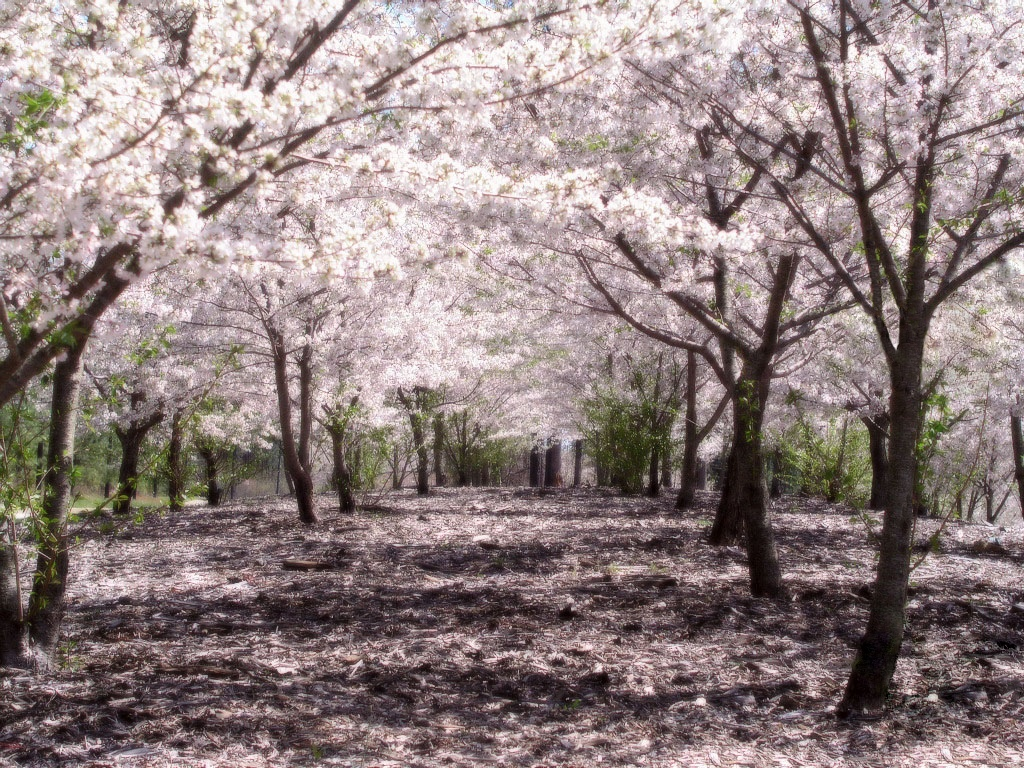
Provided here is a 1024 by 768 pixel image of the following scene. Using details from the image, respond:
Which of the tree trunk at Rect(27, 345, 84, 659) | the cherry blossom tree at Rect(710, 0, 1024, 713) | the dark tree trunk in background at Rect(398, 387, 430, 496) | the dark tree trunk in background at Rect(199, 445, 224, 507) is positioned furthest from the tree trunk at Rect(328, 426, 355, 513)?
the cherry blossom tree at Rect(710, 0, 1024, 713)

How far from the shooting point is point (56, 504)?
3725mm

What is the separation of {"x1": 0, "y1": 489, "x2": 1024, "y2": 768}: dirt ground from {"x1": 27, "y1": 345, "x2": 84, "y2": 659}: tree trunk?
20 centimetres

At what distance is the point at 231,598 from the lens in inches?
226

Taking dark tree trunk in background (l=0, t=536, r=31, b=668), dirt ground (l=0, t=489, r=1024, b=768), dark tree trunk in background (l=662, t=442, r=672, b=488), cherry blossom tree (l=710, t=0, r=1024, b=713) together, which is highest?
cherry blossom tree (l=710, t=0, r=1024, b=713)

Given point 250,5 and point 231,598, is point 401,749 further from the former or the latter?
point 231,598

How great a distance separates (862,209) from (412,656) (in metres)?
3.23

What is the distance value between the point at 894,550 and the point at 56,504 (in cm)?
383

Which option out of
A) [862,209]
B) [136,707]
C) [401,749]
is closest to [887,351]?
[862,209]

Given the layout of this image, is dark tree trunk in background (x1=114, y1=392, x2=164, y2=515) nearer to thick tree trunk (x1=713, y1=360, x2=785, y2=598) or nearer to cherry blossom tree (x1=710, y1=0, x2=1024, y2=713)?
thick tree trunk (x1=713, y1=360, x2=785, y2=598)

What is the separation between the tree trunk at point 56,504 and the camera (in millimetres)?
3680

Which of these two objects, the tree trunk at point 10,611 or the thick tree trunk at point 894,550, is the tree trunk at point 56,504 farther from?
the thick tree trunk at point 894,550

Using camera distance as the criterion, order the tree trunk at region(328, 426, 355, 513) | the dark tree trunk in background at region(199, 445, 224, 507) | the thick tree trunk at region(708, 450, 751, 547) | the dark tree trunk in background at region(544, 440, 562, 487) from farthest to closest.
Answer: the dark tree trunk in background at region(544, 440, 562, 487), the dark tree trunk in background at region(199, 445, 224, 507), the tree trunk at region(328, 426, 355, 513), the thick tree trunk at region(708, 450, 751, 547)

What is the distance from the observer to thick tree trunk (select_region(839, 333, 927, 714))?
132 inches

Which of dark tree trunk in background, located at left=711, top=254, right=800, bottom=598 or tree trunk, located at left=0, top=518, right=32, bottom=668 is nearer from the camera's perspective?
tree trunk, located at left=0, top=518, right=32, bottom=668
